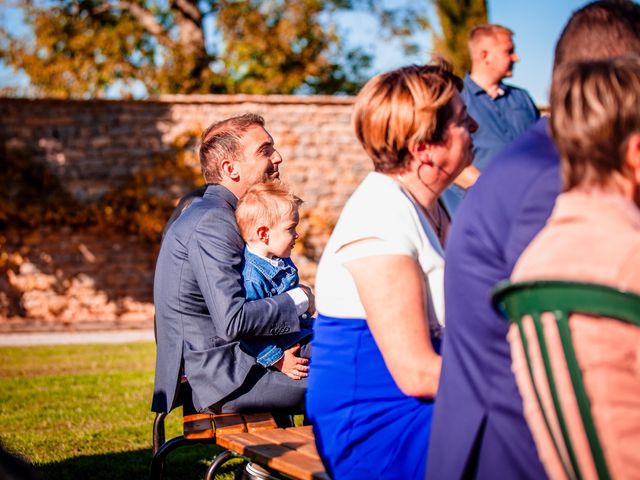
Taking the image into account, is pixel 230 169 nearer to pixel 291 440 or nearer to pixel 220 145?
pixel 220 145

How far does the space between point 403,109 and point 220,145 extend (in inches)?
72.2

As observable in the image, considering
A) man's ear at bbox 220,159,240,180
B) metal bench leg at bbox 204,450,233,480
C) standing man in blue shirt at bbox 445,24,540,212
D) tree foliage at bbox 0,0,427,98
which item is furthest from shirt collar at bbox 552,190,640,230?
tree foliage at bbox 0,0,427,98

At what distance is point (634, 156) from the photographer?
67.2 inches

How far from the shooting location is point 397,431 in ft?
7.93

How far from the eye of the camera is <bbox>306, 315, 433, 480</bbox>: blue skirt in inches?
94.6

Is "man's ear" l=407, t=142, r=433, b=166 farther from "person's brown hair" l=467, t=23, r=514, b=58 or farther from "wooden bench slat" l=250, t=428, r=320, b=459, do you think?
"person's brown hair" l=467, t=23, r=514, b=58

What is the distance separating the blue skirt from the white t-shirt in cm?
8

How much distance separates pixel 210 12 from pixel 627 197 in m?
20.2

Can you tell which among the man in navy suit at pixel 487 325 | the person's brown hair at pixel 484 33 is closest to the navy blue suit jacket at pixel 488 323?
the man in navy suit at pixel 487 325

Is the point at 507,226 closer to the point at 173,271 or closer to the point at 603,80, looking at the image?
the point at 603,80

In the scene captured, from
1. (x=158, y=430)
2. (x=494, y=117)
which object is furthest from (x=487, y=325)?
(x=494, y=117)

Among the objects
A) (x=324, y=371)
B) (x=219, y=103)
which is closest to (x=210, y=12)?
(x=219, y=103)

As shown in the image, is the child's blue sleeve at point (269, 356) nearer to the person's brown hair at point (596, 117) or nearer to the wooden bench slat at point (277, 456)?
the wooden bench slat at point (277, 456)

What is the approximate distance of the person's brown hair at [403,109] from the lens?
97.2 inches
